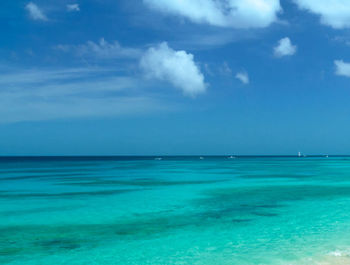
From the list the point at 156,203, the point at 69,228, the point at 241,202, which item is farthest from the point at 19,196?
the point at 241,202

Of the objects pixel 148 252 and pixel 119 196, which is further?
pixel 119 196

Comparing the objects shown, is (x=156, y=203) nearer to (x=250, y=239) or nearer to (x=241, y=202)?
(x=241, y=202)

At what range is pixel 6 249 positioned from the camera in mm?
9641

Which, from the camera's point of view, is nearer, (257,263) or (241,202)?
(257,263)

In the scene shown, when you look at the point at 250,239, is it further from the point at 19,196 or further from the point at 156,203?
the point at 19,196

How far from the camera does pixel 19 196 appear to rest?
21.2 meters

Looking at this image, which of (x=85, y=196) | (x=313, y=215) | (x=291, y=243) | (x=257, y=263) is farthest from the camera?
(x=85, y=196)

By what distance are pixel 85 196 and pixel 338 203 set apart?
41.0ft

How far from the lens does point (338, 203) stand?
17641 mm

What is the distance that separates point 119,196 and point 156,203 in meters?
3.43

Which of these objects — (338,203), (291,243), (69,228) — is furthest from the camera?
(338,203)

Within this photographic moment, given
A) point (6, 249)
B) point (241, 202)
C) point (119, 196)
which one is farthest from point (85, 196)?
point (6, 249)

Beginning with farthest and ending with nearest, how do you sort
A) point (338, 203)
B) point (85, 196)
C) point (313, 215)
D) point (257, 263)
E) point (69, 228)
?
point (85, 196)
point (338, 203)
point (313, 215)
point (69, 228)
point (257, 263)

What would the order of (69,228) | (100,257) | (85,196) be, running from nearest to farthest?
(100,257)
(69,228)
(85,196)
